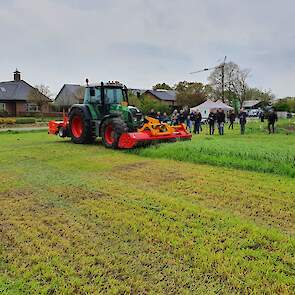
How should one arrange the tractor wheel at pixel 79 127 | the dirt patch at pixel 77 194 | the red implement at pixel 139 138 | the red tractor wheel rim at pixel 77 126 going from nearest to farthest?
the dirt patch at pixel 77 194 < the red implement at pixel 139 138 < the tractor wheel at pixel 79 127 < the red tractor wheel rim at pixel 77 126

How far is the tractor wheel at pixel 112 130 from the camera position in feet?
41.6

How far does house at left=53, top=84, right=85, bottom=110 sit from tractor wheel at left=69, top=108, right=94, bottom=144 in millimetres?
29534

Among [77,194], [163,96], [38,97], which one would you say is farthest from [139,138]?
[163,96]

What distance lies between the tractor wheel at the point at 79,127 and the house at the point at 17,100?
29.9m

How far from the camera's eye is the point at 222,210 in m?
5.59

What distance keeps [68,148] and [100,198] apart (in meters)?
7.68

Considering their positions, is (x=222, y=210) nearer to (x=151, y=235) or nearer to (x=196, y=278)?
(x=151, y=235)

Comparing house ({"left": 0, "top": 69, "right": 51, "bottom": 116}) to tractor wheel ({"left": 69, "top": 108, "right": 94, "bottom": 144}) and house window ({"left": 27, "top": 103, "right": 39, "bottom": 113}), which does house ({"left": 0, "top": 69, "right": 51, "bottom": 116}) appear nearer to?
house window ({"left": 27, "top": 103, "right": 39, "bottom": 113})

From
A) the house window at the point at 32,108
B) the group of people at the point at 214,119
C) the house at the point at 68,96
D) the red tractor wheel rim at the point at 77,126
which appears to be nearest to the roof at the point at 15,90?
the house window at the point at 32,108

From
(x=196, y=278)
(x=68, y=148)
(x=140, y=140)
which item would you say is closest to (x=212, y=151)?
(x=140, y=140)

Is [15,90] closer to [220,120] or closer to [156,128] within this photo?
[220,120]

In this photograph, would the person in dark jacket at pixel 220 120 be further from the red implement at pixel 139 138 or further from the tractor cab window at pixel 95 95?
the tractor cab window at pixel 95 95

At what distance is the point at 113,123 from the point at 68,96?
141 feet

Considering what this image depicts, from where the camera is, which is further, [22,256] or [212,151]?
[212,151]
